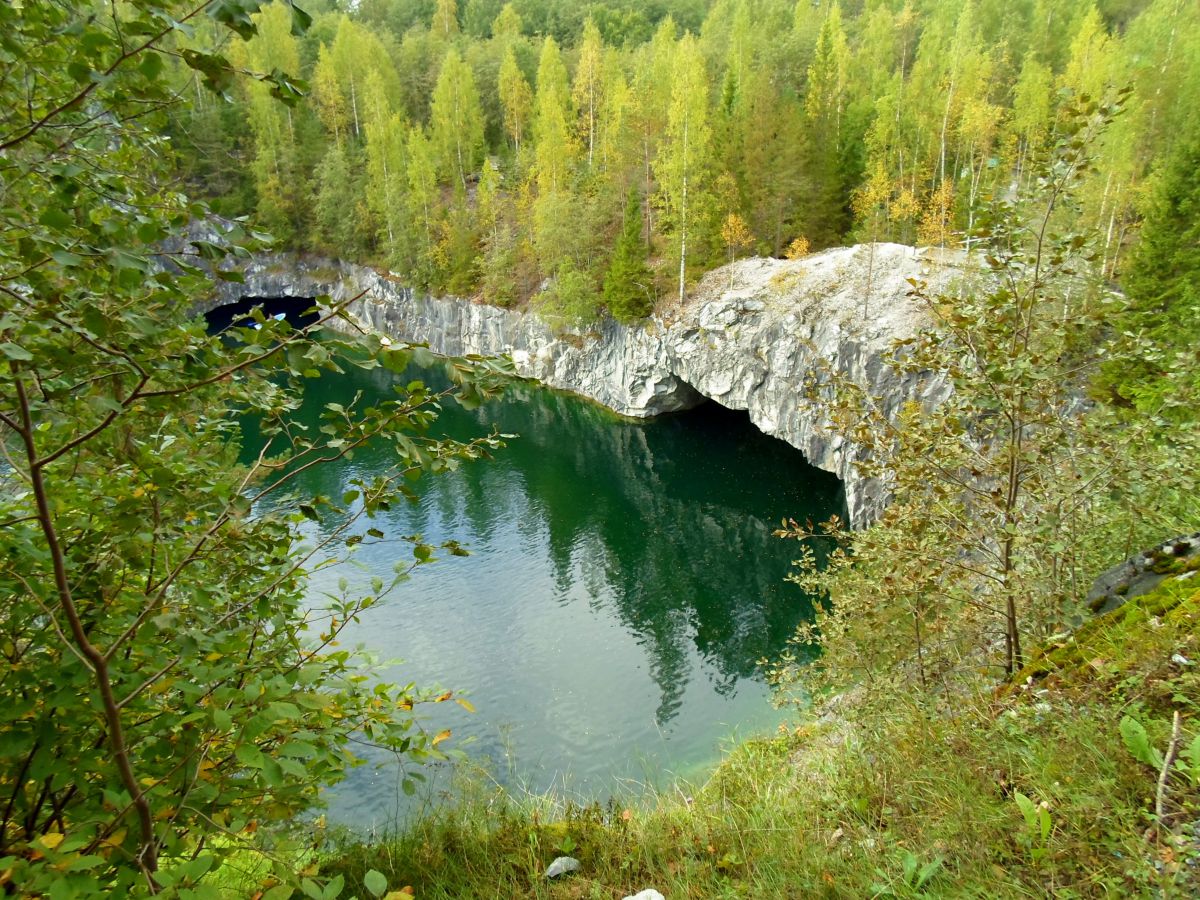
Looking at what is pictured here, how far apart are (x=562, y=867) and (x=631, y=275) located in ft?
93.0

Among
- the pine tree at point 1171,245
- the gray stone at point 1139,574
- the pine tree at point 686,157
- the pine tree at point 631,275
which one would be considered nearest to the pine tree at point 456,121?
the pine tree at point 631,275

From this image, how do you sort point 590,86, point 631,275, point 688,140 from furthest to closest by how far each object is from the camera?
point 590,86 < point 631,275 < point 688,140

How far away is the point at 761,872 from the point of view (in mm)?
2869

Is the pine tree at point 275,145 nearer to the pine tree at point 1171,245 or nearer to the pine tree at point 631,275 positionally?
the pine tree at point 631,275

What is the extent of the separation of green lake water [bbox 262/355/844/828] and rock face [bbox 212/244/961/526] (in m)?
2.48

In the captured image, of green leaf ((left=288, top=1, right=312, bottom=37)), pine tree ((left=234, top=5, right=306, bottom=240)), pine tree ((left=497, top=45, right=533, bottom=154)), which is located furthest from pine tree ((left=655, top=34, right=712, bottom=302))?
pine tree ((left=234, top=5, right=306, bottom=240))

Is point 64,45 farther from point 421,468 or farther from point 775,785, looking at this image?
point 775,785

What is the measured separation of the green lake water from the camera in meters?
12.8

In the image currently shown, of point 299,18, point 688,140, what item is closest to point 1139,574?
point 299,18

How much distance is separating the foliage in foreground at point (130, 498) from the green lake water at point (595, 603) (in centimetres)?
306

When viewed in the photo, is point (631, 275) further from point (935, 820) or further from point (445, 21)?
point (445, 21)

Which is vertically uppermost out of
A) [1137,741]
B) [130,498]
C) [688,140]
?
[688,140]

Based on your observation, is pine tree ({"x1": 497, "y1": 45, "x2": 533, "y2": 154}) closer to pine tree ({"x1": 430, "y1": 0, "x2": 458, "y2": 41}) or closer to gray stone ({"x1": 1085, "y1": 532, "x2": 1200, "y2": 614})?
pine tree ({"x1": 430, "y1": 0, "x2": 458, "y2": 41})

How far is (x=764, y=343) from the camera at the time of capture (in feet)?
80.1
